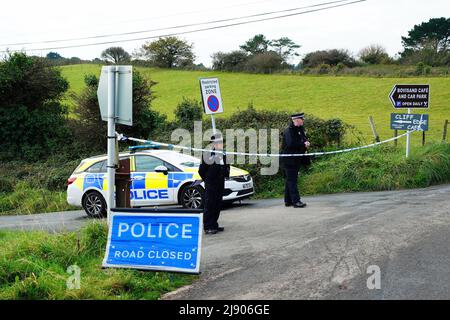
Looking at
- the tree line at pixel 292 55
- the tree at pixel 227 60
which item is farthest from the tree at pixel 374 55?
the tree at pixel 227 60

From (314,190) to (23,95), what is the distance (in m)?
15.8

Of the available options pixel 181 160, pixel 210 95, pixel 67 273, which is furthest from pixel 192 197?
pixel 67 273

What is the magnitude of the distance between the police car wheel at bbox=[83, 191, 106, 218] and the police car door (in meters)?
1.15

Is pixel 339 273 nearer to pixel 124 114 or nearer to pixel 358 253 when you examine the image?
pixel 358 253

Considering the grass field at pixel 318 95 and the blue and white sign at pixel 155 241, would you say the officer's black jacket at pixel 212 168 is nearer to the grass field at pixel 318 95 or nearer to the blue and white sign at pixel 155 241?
the blue and white sign at pixel 155 241

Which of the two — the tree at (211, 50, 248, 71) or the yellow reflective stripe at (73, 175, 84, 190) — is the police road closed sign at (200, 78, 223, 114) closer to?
the yellow reflective stripe at (73, 175, 84, 190)

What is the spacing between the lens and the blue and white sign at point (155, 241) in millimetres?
6402

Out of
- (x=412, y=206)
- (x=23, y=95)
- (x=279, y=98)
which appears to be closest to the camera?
(x=412, y=206)

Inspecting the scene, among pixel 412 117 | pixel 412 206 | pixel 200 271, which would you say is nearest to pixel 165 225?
pixel 200 271

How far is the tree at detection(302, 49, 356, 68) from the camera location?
188ft

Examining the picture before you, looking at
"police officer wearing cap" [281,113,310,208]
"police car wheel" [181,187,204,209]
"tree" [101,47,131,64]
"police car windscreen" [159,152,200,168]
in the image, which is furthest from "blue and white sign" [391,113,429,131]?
"tree" [101,47,131,64]

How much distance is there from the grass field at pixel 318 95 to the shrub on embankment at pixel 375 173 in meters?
6.87

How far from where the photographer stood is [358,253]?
23.5ft

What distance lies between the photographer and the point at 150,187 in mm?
12609
